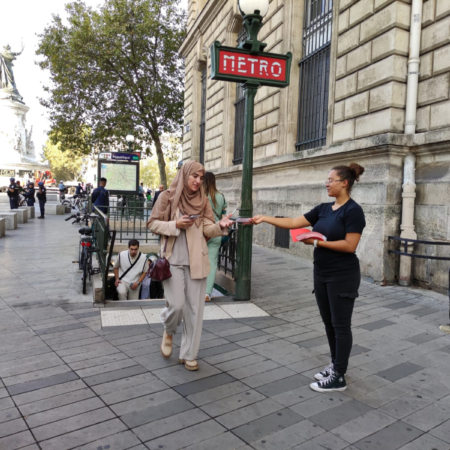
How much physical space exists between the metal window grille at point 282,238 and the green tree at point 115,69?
16.8 meters

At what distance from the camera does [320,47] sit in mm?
9984

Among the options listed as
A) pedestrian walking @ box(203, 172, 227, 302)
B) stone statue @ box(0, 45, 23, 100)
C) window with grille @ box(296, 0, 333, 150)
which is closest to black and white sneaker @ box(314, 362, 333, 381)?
pedestrian walking @ box(203, 172, 227, 302)

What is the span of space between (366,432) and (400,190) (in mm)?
5175

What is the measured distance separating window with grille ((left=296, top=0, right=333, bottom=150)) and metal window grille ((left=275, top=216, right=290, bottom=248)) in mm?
2145

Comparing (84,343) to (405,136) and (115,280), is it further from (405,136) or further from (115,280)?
(405,136)

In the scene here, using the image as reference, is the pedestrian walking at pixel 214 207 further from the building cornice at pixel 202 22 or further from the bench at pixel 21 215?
the bench at pixel 21 215

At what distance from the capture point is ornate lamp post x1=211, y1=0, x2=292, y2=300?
5.98 metres

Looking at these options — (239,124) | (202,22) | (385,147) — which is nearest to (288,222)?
(385,147)

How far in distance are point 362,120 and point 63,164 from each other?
81.4 metres

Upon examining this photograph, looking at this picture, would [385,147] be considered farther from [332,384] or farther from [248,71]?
[332,384]

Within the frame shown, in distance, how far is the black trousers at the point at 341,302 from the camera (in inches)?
127

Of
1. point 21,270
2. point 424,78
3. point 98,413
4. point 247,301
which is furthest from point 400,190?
point 21,270

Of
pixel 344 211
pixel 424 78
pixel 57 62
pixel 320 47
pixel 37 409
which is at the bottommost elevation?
pixel 37 409

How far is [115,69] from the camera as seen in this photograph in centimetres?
2464
